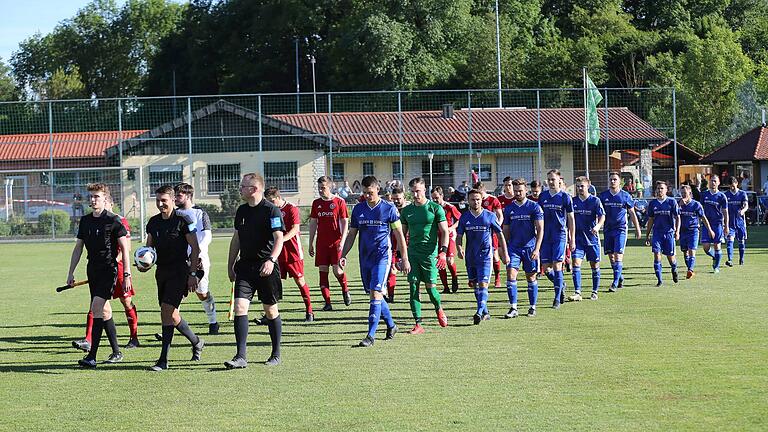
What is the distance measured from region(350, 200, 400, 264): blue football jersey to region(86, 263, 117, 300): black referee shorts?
297cm

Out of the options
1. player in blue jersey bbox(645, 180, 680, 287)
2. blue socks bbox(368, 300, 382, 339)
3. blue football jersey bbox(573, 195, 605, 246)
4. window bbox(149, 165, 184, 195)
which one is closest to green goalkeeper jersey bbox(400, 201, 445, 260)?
blue socks bbox(368, 300, 382, 339)

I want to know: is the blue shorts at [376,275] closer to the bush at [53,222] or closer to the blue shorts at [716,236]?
the blue shorts at [716,236]

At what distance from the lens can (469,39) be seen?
60.2 metres

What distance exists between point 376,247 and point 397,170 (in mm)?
26699

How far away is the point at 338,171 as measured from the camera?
3975cm

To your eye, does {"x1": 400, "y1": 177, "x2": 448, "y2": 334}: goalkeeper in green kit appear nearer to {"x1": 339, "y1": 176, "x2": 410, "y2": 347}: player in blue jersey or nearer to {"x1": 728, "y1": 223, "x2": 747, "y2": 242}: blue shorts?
{"x1": 339, "y1": 176, "x2": 410, "y2": 347}: player in blue jersey

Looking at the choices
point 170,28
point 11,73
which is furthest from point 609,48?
point 11,73

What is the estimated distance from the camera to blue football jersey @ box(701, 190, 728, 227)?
20938 millimetres

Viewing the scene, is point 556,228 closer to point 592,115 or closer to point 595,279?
point 595,279

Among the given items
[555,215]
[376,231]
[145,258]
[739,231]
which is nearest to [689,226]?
[739,231]

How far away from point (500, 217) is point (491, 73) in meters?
43.1

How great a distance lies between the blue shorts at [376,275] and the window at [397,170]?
25.6 meters

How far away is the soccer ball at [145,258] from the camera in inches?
409

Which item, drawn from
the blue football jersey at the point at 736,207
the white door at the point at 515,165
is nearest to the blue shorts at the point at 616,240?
the blue football jersey at the point at 736,207
